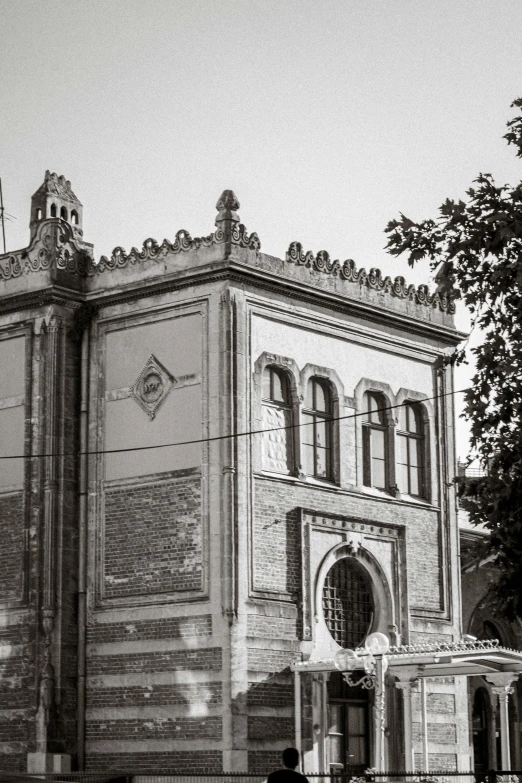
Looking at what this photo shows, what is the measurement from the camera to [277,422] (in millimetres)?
32156

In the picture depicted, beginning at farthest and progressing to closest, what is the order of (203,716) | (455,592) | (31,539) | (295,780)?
(455,592)
(31,539)
(203,716)
(295,780)

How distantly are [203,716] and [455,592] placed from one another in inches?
318

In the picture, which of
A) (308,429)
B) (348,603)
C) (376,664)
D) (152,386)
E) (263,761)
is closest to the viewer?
(376,664)

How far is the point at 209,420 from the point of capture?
3100cm

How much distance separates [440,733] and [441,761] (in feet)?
1.99

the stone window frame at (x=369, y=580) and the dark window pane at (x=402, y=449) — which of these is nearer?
the stone window frame at (x=369, y=580)

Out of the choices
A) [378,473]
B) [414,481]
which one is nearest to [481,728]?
[414,481]

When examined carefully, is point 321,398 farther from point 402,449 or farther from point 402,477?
point 402,477

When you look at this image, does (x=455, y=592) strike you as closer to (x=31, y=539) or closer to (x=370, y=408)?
(x=370, y=408)

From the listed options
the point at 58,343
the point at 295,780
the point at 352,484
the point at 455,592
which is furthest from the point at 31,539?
the point at 295,780

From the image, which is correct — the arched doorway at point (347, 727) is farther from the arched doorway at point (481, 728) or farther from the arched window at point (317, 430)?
the arched doorway at point (481, 728)

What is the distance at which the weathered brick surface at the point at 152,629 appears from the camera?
30.3 m

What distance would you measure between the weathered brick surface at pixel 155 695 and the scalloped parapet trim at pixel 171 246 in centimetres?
867

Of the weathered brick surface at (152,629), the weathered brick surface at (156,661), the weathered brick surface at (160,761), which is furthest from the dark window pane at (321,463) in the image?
A: the weathered brick surface at (160,761)
